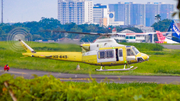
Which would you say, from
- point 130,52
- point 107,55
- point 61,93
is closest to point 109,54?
point 107,55

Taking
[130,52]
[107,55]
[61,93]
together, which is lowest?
[61,93]

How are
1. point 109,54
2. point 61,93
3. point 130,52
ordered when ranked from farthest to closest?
1. point 130,52
2. point 109,54
3. point 61,93

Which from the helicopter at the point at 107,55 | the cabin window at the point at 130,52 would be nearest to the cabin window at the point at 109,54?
the helicopter at the point at 107,55

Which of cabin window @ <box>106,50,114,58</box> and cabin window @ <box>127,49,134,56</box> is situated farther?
cabin window @ <box>127,49,134,56</box>

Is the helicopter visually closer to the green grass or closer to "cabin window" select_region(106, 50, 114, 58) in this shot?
"cabin window" select_region(106, 50, 114, 58)

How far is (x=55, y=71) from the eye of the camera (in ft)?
72.8

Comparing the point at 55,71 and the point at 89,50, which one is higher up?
the point at 89,50

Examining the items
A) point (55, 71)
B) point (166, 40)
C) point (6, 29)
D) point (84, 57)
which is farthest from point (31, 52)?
point (166, 40)

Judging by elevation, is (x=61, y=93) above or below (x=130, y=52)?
below

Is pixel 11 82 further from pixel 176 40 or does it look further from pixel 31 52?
pixel 176 40

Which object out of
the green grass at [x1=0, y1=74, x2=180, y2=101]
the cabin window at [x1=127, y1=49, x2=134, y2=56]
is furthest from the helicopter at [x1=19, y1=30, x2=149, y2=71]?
the green grass at [x1=0, y1=74, x2=180, y2=101]

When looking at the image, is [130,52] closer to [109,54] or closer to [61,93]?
[109,54]

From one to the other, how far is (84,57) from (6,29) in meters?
51.7

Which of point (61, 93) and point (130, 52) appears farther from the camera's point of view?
point (130, 52)
